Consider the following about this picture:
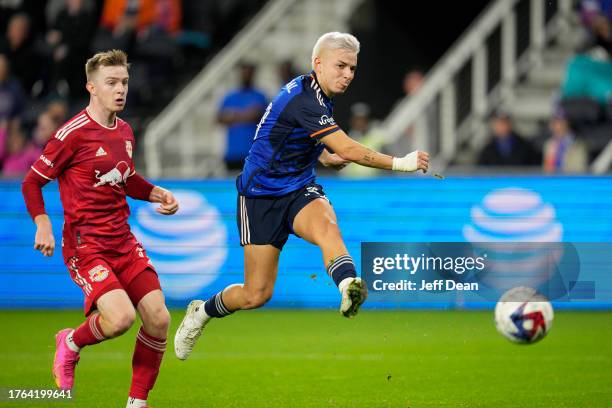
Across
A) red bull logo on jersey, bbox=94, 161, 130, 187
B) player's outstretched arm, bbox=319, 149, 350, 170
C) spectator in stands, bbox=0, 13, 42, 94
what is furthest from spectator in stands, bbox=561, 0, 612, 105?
red bull logo on jersey, bbox=94, 161, 130, 187

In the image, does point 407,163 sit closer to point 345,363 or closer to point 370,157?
point 370,157

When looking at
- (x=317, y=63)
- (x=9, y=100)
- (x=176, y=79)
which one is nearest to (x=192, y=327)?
(x=317, y=63)

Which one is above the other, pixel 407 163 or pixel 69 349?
pixel 407 163

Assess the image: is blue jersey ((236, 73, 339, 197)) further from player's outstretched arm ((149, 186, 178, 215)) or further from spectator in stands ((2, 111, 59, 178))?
spectator in stands ((2, 111, 59, 178))

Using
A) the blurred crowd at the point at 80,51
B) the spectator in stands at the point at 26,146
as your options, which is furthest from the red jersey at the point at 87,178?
the blurred crowd at the point at 80,51

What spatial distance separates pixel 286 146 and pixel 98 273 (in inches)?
63.9

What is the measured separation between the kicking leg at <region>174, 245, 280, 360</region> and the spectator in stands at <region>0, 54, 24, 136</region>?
31.1 ft

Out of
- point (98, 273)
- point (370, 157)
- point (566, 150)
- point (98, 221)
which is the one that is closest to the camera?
point (98, 273)

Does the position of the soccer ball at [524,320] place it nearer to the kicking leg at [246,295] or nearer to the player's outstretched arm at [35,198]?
the kicking leg at [246,295]

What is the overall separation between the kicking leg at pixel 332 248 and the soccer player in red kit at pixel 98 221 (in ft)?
3.57

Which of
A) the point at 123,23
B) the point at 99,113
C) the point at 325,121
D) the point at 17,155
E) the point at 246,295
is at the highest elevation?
the point at 123,23

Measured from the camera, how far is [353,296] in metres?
7.46

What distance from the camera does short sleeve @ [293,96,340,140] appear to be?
800 cm

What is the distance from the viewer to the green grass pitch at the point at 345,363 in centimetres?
847
